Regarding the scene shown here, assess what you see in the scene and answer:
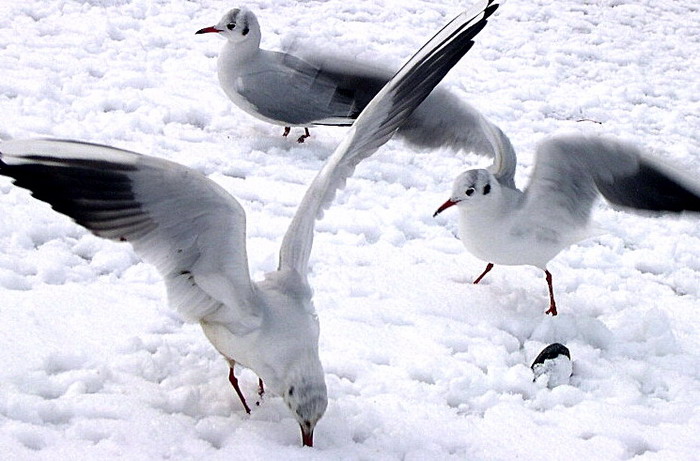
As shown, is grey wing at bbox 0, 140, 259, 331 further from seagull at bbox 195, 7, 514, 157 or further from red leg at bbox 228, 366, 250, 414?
seagull at bbox 195, 7, 514, 157

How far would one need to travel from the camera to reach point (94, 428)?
2.31 meters

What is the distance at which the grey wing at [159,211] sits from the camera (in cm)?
212

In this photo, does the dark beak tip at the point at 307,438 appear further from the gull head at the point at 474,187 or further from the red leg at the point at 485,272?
the red leg at the point at 485,272

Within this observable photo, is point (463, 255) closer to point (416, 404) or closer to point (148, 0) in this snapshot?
point (416, 404)

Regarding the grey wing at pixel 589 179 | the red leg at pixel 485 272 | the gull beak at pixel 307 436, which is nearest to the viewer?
the gull beak at pixel 307 436

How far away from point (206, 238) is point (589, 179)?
67.7 inches

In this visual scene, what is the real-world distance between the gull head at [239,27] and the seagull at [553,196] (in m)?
1.84

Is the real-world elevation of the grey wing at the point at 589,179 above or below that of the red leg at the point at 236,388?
above

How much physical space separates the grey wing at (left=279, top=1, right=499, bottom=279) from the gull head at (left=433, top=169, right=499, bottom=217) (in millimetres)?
642

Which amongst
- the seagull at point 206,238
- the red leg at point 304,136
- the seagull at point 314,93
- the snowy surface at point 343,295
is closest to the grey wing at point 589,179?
the snowy surface at point 343,295

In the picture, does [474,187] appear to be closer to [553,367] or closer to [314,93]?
[553,367]

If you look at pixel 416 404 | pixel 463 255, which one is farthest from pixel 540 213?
pixel 416 404

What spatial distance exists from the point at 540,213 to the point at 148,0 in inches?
146

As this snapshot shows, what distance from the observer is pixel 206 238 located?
7.57 feet
